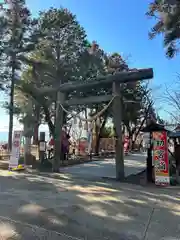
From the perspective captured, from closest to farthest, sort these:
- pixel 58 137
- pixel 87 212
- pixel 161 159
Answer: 1. pixel 87 212
2. pixel 161 159
3. pixel 58 137

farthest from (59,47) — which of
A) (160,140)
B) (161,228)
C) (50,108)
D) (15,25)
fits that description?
(161,228)

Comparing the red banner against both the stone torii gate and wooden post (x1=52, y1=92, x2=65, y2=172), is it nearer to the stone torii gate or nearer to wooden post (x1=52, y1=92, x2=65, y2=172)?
the stone torii gate

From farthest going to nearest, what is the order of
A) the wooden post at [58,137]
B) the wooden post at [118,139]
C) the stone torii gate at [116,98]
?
the wooden post at [58,137], the wooden post at [118,139], the stone torii gate at [116,98]

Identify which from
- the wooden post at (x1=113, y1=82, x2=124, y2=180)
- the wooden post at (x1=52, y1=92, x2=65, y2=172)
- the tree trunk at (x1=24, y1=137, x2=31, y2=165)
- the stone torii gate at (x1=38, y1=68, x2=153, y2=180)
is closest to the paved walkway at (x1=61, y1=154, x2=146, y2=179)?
the wooden post at (x1=52, y1=92, x2=65, y2=172)

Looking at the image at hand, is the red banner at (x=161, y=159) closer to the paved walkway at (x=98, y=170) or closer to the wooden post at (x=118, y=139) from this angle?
the wooden post at (x=118, y=139)

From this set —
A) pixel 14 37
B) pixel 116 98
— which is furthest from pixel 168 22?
pixel 14 37

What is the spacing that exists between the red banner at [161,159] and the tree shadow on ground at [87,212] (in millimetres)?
461

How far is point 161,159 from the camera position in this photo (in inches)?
259

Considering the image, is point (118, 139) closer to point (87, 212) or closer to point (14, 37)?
point (87, 212)

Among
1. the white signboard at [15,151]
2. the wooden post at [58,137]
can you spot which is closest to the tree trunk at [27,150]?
the white signboard at [15,151]

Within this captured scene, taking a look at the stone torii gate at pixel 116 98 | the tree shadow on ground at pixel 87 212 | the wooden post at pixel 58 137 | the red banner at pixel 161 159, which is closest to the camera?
the tree shadow on ground at pixel 87 212

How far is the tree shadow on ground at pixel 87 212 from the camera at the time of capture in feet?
10.5

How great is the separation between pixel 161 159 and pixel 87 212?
332cm

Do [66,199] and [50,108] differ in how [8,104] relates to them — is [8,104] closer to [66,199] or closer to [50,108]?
[50,108]
